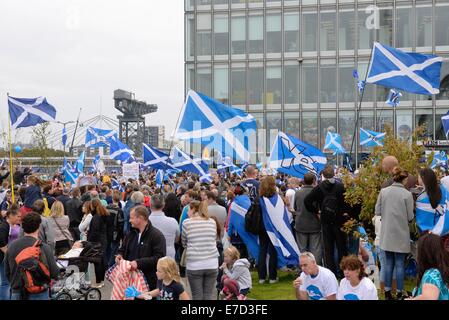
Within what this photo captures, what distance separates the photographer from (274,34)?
162ft

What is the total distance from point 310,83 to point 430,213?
40.8m

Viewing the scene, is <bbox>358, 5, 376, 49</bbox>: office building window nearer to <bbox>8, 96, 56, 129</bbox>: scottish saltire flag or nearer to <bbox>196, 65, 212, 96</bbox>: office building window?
<bbox>196, 65, 212, 96</bbox>: office building window

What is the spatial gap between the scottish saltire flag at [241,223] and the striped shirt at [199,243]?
3647 millimetres

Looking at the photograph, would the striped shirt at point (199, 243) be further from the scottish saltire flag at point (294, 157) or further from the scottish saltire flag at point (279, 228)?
the scottish saltire flag at point (294, 157)

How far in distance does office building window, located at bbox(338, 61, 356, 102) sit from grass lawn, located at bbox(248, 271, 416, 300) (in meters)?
36.9

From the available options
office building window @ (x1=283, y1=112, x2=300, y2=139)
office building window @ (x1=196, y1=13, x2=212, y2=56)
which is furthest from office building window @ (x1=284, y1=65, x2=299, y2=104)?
office building window @ (x1=196, y1=13, x2=212, y2=56)

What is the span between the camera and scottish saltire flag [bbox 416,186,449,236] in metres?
8.25

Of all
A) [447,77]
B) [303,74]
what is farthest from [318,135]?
[447,77]

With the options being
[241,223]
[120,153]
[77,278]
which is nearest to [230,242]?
[241,223]

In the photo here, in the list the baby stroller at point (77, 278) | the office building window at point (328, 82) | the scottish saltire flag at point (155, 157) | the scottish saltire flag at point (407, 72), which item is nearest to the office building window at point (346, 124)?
the office building window at point (328, 82)

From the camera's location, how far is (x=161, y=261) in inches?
285

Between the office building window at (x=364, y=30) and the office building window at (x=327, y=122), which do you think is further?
the office building window at (x=327, y=122)

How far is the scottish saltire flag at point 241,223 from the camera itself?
12.4 m

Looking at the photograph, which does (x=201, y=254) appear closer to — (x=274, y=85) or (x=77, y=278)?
(x=77, y=278)
